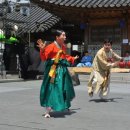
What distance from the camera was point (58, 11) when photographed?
21.1 m

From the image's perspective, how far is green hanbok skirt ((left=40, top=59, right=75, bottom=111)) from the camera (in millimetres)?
8555

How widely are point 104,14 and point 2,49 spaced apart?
5598 millimetres

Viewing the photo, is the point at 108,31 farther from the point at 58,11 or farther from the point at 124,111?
the point at 124,111

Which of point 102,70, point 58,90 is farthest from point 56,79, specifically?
point 102,70

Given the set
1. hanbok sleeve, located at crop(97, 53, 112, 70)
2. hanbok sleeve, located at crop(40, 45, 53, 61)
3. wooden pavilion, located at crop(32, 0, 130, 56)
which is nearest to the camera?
hanbok sleeve, located at crop(40, 45, 53, 61)

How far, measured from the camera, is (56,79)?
868cm

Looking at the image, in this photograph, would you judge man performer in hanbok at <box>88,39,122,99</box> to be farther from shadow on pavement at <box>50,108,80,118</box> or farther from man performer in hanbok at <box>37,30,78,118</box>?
man performer in hanbok at <box>37,30,78,118</box>

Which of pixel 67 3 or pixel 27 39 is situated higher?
pixel 67 3

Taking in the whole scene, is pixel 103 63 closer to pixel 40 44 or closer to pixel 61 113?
pixel 61 113

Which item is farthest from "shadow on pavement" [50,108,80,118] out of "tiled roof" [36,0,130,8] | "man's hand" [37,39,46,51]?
"tiled roof" [36,0,130,8]

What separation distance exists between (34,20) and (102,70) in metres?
15.1

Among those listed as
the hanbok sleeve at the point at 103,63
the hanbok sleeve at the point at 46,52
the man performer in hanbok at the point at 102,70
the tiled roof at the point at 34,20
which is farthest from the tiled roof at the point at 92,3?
the hanbok sleeve at the point at 46,52

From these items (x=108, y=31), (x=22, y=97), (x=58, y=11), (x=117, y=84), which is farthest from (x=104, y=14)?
(x=22, y=97)

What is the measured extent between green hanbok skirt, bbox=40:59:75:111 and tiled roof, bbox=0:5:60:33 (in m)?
14.4
